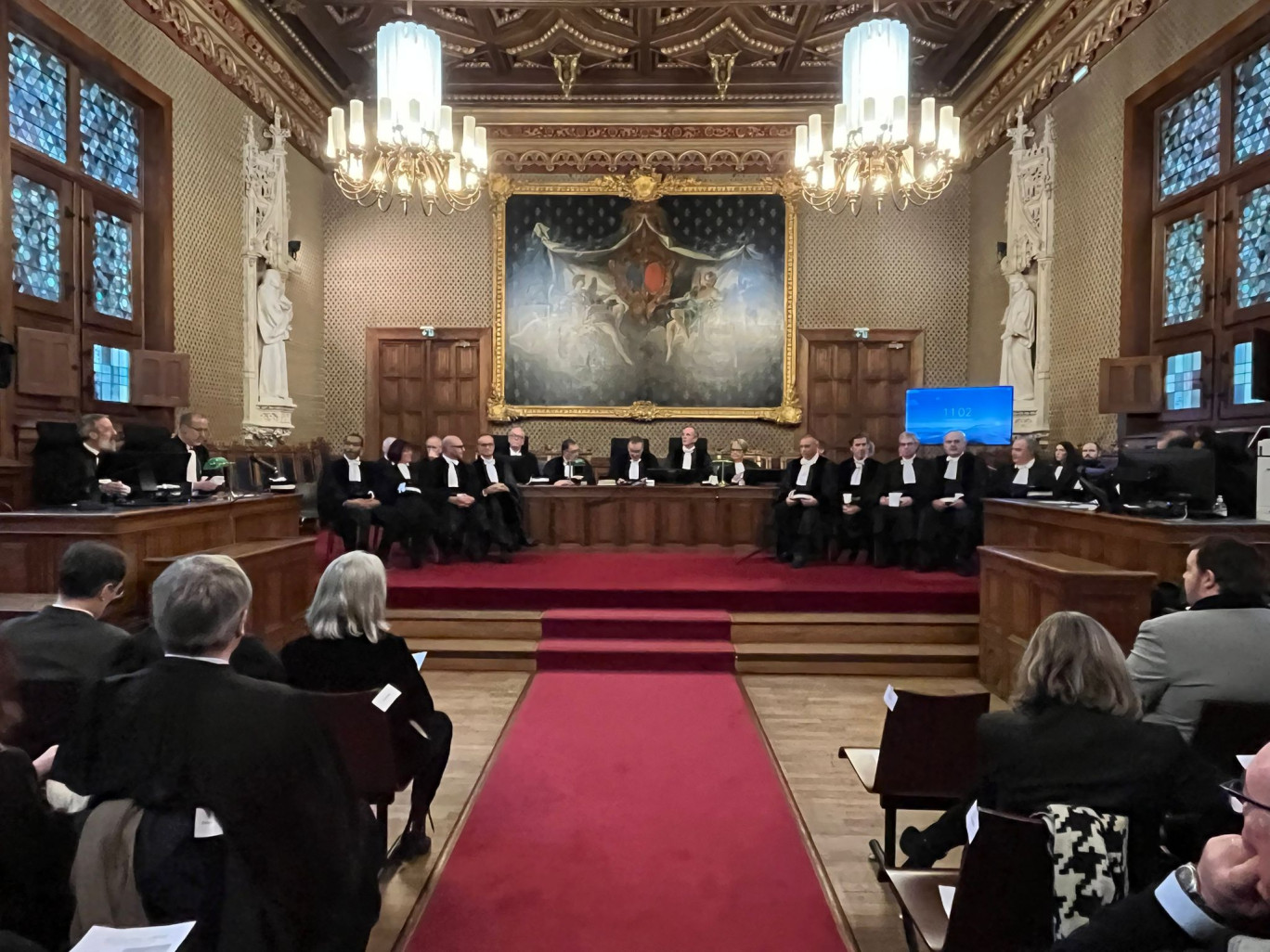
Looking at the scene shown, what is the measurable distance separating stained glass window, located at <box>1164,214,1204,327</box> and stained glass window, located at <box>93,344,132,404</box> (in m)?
10.2

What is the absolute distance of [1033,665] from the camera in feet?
7.27

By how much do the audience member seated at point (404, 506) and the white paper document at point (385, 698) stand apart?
566 centimetres

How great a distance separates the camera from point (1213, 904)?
50.1 inches

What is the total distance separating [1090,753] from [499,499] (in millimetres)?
7675

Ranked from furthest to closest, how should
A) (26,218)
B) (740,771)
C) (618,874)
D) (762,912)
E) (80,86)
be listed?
(80,86)
(26,218)
(740,771)
(618,874)
(762,912)

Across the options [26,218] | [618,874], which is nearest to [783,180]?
[26,218]

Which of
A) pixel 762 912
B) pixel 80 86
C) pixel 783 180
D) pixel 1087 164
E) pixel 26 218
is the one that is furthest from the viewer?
pixel 783 180

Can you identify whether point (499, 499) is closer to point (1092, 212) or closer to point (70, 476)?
point (70, 476)

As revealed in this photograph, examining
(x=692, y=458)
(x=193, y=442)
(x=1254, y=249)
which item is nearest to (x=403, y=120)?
(x=193, y=442)

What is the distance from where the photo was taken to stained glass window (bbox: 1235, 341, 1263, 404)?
7.21 meters

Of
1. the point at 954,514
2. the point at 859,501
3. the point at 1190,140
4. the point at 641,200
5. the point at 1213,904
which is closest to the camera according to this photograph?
the point at 1213,904

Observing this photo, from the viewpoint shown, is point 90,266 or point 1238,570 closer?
point 1238,570

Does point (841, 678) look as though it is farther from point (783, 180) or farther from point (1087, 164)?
point (783, 180)

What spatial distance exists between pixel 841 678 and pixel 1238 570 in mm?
3836
